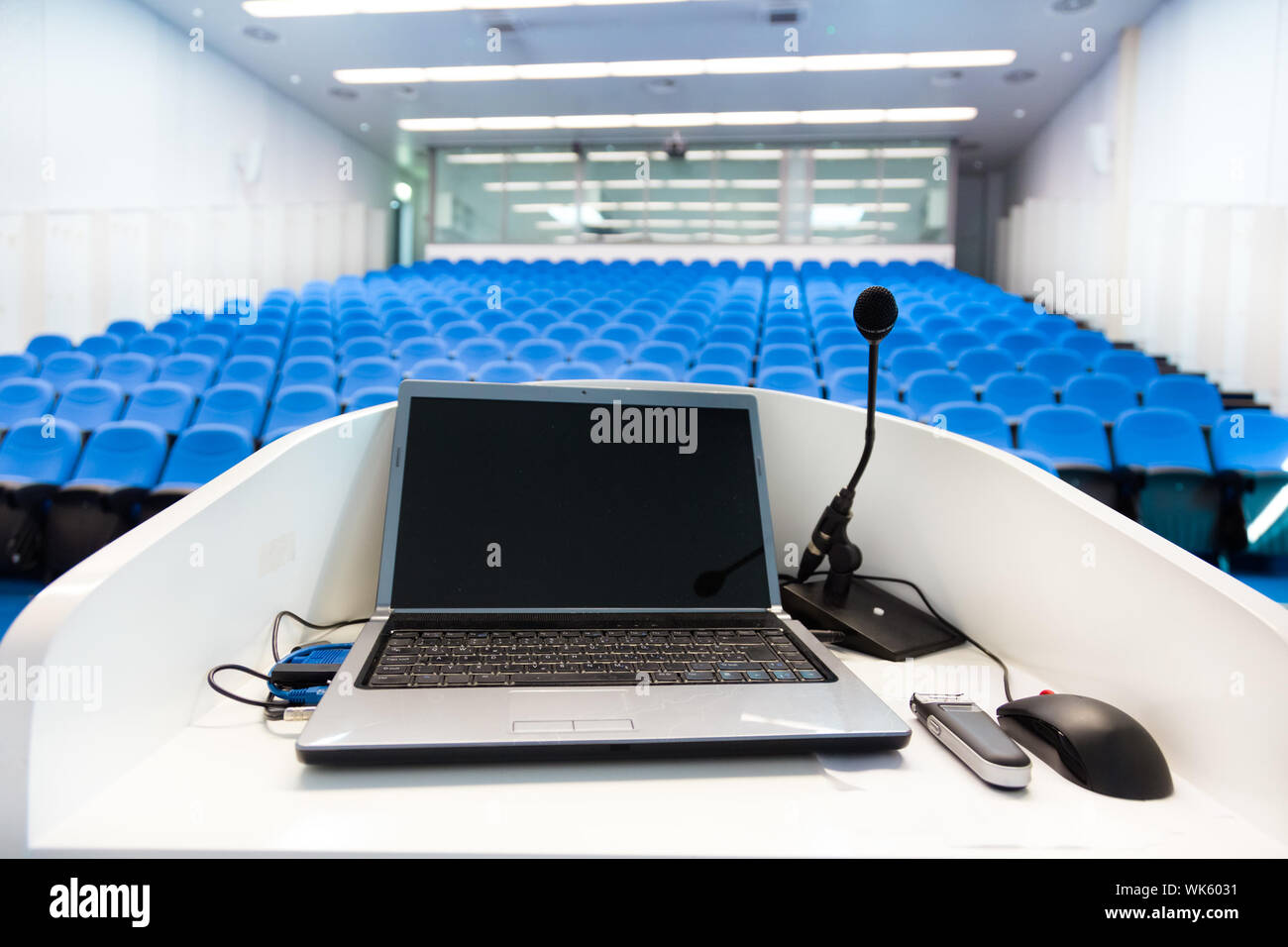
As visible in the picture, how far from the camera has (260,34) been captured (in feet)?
20.0

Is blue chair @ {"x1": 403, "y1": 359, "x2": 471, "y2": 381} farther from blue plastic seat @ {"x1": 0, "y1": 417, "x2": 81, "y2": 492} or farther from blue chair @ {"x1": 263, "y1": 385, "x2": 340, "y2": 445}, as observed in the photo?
blue plastic seat @ {"x1": 0, "y1": 417, "x2": 81, "y2": 492}

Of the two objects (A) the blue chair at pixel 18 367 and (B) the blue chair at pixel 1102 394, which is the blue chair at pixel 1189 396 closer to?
(B) the blue chair at pixel 1102 394

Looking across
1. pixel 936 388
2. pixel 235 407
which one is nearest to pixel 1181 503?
pixel 936 388

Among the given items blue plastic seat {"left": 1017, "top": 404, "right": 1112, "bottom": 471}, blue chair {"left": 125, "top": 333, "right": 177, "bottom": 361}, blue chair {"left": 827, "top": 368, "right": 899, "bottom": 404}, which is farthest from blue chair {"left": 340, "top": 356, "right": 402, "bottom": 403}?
blue plastic seat {"left": 1017, "top": 404, "right": 1112, "bottom": 471}

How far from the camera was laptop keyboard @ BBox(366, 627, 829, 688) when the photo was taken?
58 centimetres

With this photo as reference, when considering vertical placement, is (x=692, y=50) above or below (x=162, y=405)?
above

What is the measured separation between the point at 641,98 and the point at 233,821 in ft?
27.4

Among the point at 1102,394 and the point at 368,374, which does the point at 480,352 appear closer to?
the point at 368,374

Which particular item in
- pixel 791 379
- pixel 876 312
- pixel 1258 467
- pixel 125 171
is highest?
pixel 125 171

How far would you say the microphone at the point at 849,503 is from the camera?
73 centimetres

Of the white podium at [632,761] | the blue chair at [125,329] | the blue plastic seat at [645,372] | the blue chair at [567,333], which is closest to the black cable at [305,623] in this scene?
the white podium at [632,761]

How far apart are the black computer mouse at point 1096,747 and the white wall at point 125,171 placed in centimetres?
617

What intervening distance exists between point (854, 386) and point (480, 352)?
2008mm
